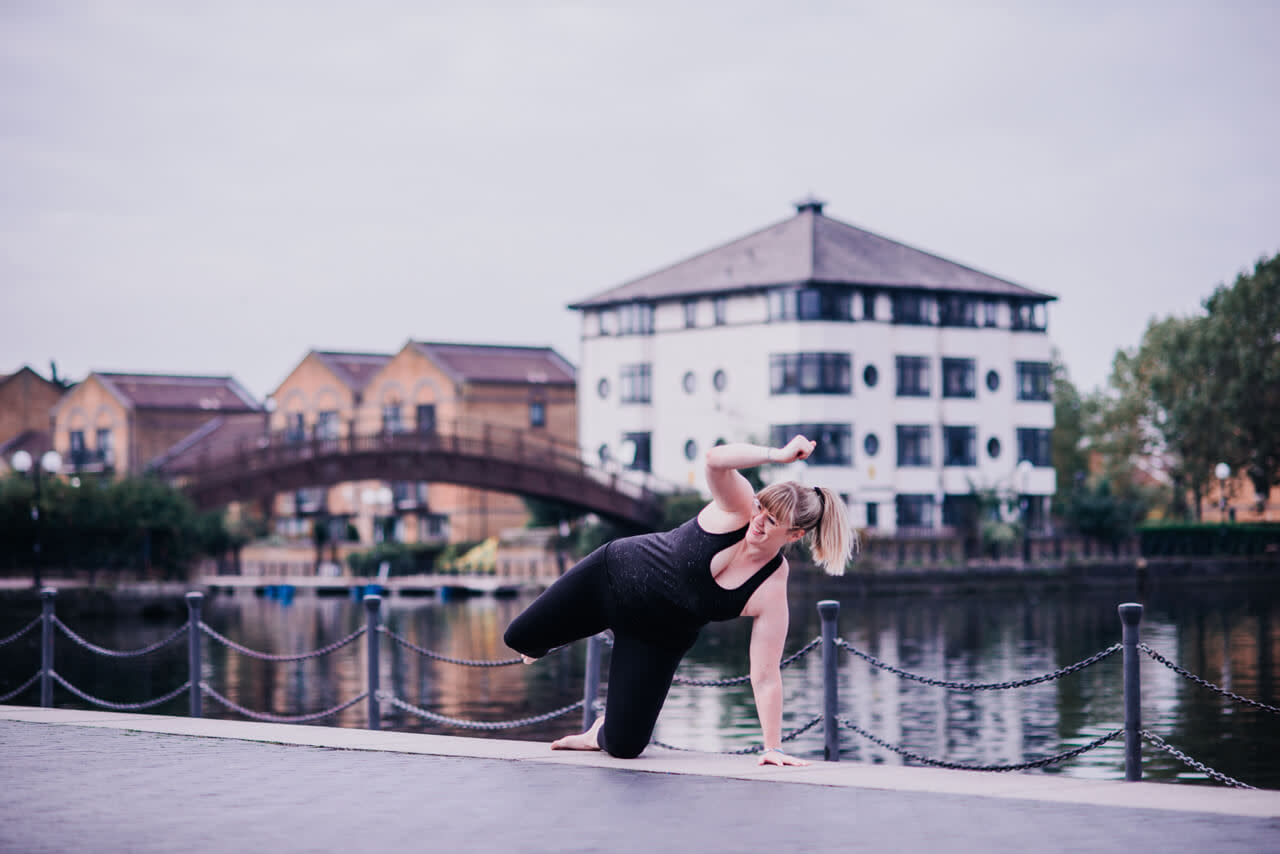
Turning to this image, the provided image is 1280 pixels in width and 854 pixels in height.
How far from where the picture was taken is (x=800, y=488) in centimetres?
784

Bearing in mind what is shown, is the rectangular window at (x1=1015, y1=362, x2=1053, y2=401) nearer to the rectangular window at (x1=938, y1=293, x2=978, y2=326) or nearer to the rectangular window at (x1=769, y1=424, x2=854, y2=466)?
the rectangular window at (x1=938, y1=293, x2=978, y2=326)

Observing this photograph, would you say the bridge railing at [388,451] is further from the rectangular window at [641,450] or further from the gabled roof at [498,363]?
the gabled roof at [498,363]

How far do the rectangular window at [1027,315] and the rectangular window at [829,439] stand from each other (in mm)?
9861

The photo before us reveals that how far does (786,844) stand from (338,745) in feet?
12.5

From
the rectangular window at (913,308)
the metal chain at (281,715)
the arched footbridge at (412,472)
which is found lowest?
the metal chain at (281,715)

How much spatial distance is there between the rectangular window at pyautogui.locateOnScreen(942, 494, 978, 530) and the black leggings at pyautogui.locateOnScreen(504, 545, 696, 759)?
2249 inches

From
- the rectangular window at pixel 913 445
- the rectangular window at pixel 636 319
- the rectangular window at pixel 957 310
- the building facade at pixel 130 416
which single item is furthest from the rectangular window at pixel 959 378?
the building facade at pixel 130 416

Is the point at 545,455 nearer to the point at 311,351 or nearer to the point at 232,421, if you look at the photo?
the point at 311,351

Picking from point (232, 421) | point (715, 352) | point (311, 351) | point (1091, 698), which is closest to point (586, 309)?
point (715, 352)

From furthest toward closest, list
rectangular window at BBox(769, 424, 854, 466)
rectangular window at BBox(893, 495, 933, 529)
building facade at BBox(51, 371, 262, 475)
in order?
building facade at BBox(51, 371, 262, 475)
rectangular window at BBox(893, 495, 933, 529)
rectangular window at BBox(769, 424, 854, 466)

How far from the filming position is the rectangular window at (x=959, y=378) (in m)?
65.8

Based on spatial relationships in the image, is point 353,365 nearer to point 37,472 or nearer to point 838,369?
point 838,369

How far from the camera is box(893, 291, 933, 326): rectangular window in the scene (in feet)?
213

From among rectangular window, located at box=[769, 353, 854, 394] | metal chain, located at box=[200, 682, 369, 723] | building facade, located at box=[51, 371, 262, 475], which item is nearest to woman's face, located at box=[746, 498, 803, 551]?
metal chain, located at box=[200, 682, 369, 723]
